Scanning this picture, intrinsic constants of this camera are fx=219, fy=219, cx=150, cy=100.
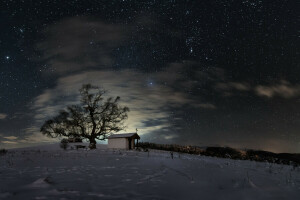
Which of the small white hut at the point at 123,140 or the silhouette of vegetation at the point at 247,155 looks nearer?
the silhouette of vegetation at the point at 247,155

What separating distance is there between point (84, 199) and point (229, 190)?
11.1 ft

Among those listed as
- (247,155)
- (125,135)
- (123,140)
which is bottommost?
(247,155)

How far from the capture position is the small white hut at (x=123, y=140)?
35.0 meters

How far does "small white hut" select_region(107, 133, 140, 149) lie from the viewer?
34969 mm

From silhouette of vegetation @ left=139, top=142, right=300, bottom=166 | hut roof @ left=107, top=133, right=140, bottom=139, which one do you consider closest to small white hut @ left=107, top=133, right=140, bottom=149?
hut roof @ left=107, top=133, right=140, bottom=139

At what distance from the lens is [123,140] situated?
3525 cm

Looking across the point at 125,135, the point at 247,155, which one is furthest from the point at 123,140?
the point at 247,155

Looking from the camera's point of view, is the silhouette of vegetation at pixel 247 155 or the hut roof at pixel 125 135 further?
the hut roof at pixel 125 135

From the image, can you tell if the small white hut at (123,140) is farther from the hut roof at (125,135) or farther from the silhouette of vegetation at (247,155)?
the silhouette of vegetation at (247,155)

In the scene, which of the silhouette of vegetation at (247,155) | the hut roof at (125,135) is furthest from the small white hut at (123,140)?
the silhouette of vegetation at (247,155)

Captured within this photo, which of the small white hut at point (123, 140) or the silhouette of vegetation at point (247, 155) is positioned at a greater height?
the small white hut at point (123, 140)

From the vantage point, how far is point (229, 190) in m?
5.29

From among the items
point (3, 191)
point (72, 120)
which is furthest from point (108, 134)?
point (3, 191)

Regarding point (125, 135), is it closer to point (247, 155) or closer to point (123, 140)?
point (123, 140)
